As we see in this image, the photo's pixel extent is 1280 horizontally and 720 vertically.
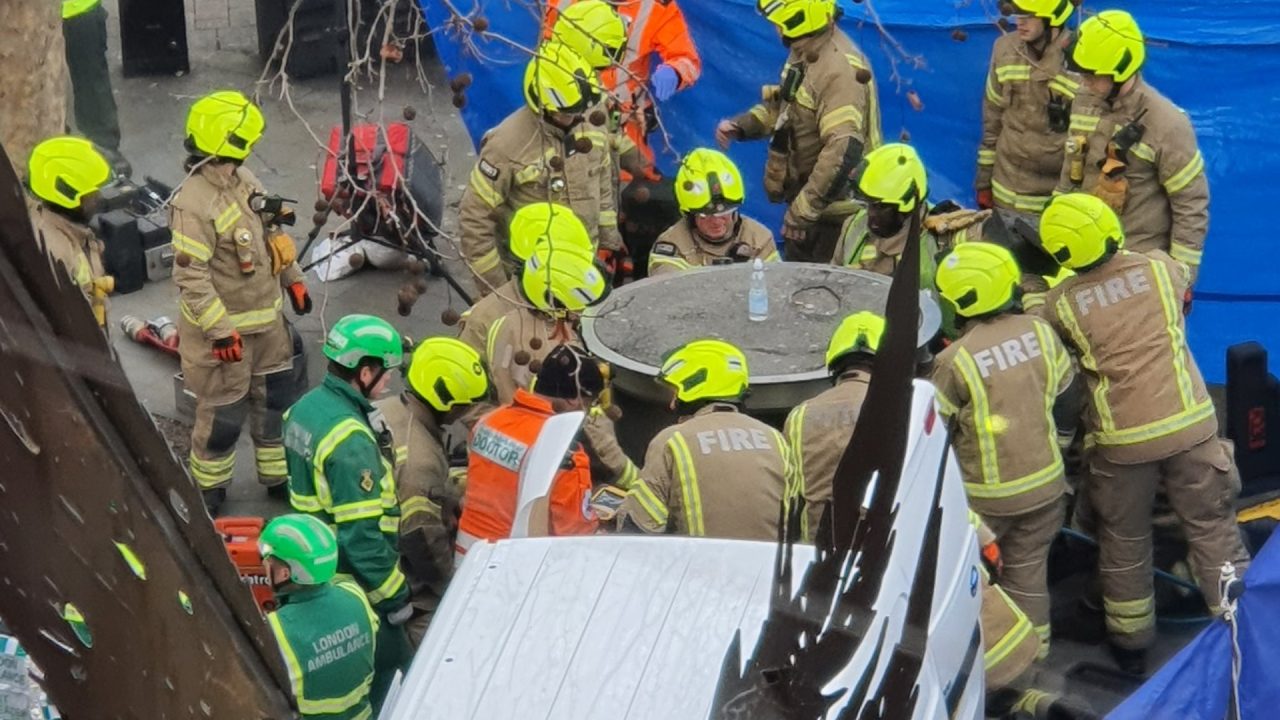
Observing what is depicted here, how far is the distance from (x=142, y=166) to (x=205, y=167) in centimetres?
432

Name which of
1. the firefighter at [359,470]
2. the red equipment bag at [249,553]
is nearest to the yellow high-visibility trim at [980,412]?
the firefighter at [359,470]

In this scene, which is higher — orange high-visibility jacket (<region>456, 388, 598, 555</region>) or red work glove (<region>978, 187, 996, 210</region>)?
orange high-visibility jacket (<region>456, 388, 598, 555</region>)

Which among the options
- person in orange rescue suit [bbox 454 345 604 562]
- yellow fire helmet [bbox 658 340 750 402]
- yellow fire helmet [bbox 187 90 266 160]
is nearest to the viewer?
person in orange rescue suit [bbox 454 345 604 562]

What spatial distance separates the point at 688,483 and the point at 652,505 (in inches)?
5.4

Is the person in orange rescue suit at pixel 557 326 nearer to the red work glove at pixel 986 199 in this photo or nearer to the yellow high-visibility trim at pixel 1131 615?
the yellow high-visibility trim at pixel 1131 615

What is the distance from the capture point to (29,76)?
7.31 meters

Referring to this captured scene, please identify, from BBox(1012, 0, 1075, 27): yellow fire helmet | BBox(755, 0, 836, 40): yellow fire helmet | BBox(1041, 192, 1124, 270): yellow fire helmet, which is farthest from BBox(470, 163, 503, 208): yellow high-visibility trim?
BBox(1041, 192, 1124, 270): yellow fire helmet

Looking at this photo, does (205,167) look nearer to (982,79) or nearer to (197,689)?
(982,79)

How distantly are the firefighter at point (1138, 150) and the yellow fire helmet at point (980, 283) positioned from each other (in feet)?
5.51

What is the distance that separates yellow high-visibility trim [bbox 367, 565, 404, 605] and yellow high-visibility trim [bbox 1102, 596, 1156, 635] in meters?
2.70

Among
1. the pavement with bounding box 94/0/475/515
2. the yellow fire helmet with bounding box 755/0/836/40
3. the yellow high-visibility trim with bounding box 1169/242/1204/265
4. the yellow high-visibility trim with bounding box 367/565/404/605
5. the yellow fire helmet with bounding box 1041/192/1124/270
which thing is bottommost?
the pavement with bounding box 94/0/475/515

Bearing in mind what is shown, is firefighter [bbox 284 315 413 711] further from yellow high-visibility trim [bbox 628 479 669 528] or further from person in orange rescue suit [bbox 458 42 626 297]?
person in orange rescue suit [bbox 458 42 626 297]

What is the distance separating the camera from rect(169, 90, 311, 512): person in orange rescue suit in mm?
7121

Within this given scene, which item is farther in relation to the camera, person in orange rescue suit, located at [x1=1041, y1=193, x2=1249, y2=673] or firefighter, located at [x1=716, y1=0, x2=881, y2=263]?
firefighter, located at [x1=716, y1=0, x2=881, y2=263]
